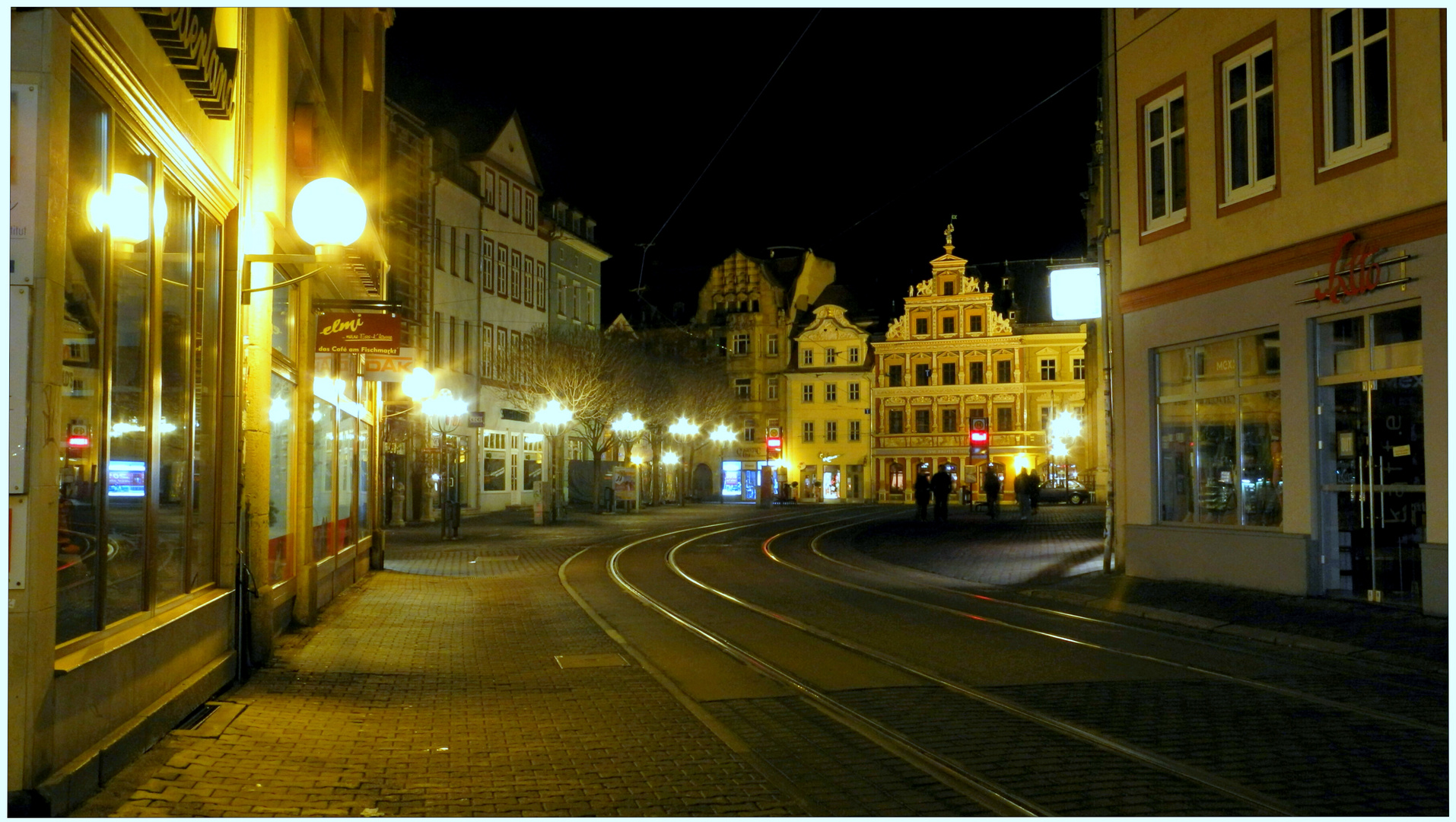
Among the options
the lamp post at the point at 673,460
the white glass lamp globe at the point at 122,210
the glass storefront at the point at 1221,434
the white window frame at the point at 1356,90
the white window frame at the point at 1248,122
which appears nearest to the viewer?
the white glass lamp globe at the point at 122,210

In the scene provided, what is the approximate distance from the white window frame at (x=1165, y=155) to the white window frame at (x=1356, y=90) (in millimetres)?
3140

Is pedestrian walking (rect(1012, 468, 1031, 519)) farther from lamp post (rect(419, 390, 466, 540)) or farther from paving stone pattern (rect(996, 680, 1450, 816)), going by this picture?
paving stone pattern (rect(996, 680, 1450, 816))

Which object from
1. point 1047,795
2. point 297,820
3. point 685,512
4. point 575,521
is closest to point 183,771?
point 297,820

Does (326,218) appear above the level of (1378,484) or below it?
above

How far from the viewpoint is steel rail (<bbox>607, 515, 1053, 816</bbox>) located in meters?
6.58

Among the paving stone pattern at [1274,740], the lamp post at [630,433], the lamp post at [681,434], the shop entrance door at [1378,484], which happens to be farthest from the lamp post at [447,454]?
the paving stone pattern at [1274,740]

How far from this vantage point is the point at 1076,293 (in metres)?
25.1

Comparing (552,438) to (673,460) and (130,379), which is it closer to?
(673,460)

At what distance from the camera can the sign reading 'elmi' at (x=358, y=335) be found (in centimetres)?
1510

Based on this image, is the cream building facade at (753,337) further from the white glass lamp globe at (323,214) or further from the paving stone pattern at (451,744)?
the white glass lamp globe at (323,214)

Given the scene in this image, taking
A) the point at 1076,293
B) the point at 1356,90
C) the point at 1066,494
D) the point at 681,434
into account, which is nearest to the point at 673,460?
the point at 681,434

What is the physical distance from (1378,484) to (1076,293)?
418 inches

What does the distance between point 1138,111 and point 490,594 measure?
1211 cm

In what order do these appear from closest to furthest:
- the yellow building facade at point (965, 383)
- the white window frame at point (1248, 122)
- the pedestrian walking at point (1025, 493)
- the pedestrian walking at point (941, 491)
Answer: the white window frame at point (1248, 122)
the pedestrian walking at point (941, 491)
the pedestrian walking at point (1025, 493)
the yellow building facade at point (965, 383)
